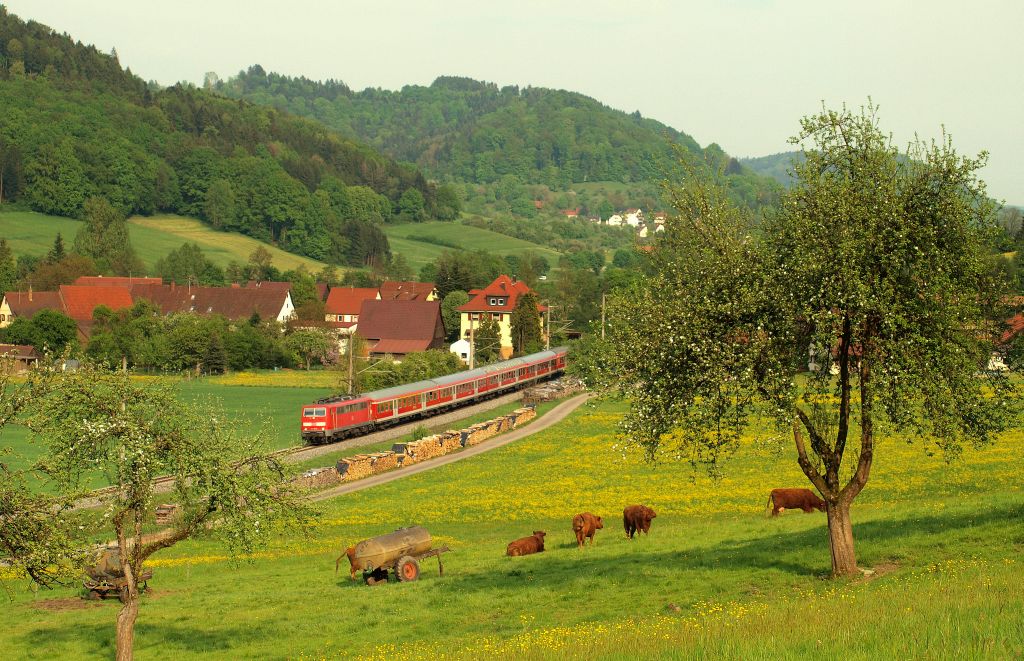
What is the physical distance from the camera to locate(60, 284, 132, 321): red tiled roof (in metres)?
132

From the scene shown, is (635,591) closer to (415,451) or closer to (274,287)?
(415,451)

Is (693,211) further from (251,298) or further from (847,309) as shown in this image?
(251,298)

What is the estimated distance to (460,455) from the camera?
61.1 m

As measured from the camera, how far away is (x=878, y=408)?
2098cm

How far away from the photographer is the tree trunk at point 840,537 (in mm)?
21859

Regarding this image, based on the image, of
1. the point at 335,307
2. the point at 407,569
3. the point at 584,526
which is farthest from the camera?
the point at 335,307

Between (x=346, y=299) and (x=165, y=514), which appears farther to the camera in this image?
(x=346, y=299)

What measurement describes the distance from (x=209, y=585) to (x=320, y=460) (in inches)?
1160

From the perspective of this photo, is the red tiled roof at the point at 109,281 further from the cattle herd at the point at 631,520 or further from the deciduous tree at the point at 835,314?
the deciduous tree at the point at 835,314

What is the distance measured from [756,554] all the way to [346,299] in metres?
135

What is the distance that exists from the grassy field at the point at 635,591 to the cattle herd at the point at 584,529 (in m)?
0.53

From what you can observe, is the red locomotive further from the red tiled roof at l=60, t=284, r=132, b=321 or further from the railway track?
the red tiled roof at l=60, t=284, r=132, b=321

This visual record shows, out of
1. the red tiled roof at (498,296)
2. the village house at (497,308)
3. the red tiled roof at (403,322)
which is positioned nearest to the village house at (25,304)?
the red tiled roof at (403,322)

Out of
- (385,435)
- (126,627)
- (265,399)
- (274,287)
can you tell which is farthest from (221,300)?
(126,627)
